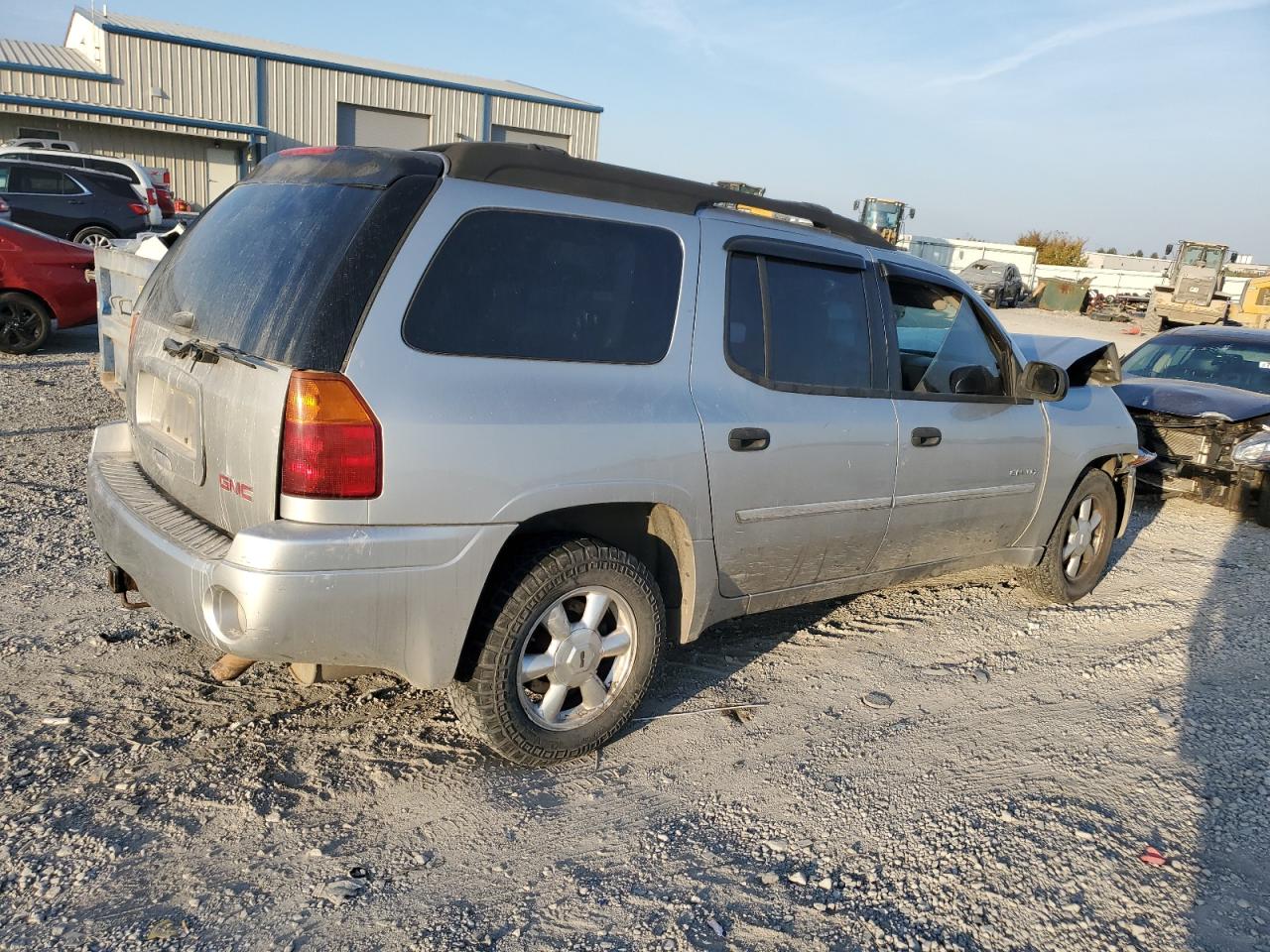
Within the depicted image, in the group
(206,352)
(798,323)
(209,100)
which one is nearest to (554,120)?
(209,100)

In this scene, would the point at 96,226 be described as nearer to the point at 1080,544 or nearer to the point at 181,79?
the point at 181,79

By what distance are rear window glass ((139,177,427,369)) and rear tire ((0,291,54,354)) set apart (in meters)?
8.37

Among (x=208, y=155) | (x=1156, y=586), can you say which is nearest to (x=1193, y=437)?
(x=1156, y=586)

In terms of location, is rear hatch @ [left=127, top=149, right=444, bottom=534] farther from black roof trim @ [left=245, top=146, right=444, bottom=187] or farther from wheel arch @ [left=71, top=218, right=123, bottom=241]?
wheel arch @ [left=71, top=218, right=123, bottom=241]

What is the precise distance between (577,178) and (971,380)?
2.27 meters

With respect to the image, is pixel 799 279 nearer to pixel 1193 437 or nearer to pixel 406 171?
pixel 406 171

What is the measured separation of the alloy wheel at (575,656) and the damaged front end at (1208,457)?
6.37m

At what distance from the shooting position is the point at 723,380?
3.57m

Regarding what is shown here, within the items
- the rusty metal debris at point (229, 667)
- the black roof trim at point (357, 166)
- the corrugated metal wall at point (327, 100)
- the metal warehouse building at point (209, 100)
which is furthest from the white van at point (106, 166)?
the rusty metal debris at point (229, 667)

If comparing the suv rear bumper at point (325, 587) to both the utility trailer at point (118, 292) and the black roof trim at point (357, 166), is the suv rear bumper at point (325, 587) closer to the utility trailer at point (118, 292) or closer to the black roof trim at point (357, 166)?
the black roof trim at point (357, 166)

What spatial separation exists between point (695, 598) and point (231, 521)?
165cm

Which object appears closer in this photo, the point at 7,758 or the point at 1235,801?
the point at 7,758

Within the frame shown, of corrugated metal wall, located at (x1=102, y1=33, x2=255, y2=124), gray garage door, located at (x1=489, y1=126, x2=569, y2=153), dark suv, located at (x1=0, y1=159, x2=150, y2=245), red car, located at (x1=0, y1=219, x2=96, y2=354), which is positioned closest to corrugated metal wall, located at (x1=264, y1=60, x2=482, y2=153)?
corrugated metal wall, located at (x1=102, y1=33, x2=255, y2=124)

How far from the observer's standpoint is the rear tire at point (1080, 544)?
17.7ft
